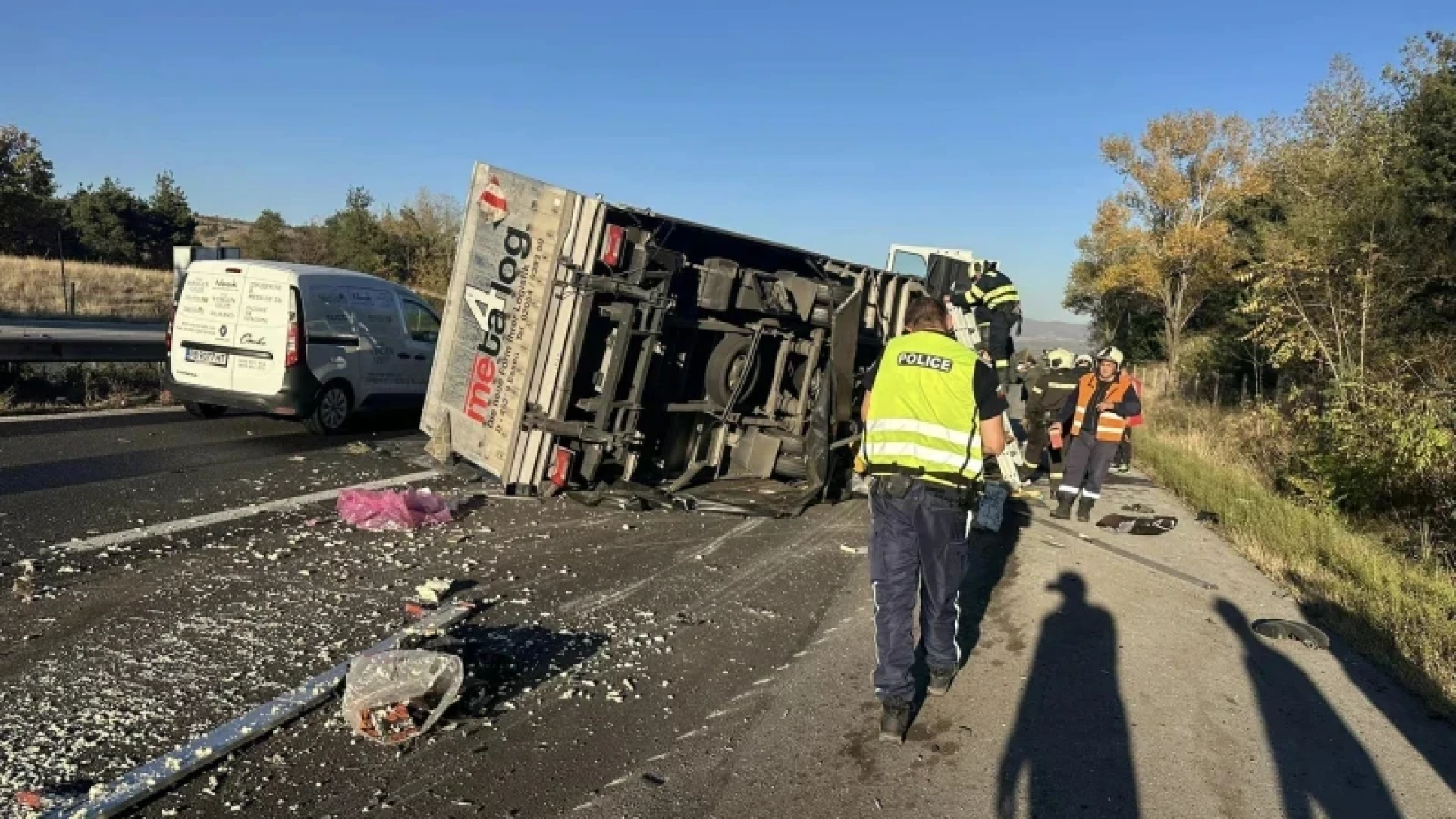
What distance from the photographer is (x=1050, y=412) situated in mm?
10898

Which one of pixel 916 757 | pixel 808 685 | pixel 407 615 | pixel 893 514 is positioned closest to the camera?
pixel 916 757

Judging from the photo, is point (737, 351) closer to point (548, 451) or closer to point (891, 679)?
point (548, 451)

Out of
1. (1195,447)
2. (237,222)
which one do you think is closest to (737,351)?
(1195,447)

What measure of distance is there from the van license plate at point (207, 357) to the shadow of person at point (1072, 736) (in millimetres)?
7586

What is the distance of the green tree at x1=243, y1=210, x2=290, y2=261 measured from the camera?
3578 centimetres

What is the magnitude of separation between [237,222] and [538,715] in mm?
61898

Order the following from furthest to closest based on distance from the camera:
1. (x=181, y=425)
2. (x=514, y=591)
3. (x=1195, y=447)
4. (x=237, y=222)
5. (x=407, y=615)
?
(x=237, y=222) → (x=1195, y=447) → (x=181, y=425) → (x=514, y=591) → (x=407, y=615)

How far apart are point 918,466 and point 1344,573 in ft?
16.2

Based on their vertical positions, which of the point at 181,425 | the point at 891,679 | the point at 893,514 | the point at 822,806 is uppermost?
the point at 893,514

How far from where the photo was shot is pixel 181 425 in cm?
956

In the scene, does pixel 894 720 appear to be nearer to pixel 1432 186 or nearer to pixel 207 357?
pixel 207 357

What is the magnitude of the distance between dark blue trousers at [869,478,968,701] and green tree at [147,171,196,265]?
41040 millimetres

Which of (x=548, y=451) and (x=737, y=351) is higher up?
(x=737, y=351)

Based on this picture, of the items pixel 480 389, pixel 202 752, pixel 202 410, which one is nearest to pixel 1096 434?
pixel 480 389
